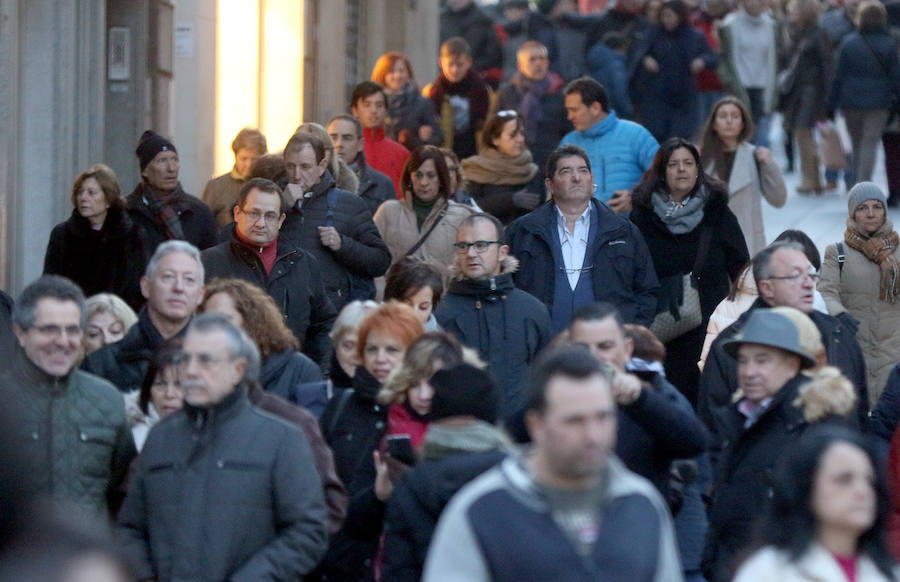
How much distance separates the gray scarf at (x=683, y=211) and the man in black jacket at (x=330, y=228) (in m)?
1.61

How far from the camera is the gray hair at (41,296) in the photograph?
6.46 m

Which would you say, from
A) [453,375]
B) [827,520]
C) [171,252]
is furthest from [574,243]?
[827,520]

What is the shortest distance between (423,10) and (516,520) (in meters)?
19.3

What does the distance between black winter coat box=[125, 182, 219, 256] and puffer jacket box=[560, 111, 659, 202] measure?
268cm

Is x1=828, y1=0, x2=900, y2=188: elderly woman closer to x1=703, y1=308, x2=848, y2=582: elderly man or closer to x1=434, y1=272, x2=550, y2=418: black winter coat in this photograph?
x1=434, y1=272, x2=550, y2=418: black winter coat

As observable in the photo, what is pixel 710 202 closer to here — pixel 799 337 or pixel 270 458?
pixel 799 337

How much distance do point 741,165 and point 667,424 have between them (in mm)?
6193

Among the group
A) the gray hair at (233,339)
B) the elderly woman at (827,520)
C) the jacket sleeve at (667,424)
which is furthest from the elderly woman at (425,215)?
the elderly woman at (827,520)

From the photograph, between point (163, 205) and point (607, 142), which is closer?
point (163, 205)

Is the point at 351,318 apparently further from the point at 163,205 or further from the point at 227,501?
the point at 163,205

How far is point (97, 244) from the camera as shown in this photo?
10094mm

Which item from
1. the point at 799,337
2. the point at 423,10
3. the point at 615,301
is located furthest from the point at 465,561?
the point at 423,10

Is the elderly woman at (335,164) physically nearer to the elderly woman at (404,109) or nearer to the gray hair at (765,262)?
the gray hair at (765,262)

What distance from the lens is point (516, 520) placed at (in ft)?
14.2
